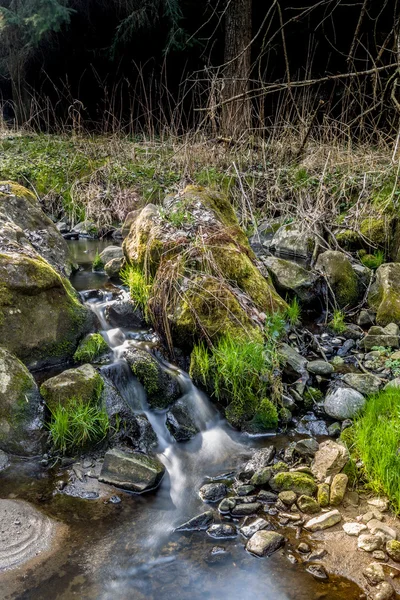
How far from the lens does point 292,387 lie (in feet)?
12.1

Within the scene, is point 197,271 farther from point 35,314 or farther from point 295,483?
point 295,483

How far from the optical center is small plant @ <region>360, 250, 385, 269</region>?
546 cm

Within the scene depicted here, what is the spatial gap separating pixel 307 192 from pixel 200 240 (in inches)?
109

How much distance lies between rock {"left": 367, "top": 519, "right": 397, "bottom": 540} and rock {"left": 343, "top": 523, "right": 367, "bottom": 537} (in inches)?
1.4

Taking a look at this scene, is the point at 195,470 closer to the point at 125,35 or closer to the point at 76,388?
the point at 76,388

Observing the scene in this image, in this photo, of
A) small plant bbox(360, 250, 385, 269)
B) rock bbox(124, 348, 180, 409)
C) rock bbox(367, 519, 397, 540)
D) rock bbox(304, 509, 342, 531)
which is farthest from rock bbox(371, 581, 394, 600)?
small plant bbox(360, 250, 385, 269)

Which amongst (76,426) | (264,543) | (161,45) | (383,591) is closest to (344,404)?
(264,543)

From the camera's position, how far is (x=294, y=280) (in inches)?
196

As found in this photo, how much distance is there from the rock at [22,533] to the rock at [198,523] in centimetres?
66

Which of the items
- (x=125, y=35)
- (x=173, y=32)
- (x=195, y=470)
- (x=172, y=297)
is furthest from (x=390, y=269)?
(x=125, y=35)

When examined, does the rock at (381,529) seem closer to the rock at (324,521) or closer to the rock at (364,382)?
the rock at (324,521)

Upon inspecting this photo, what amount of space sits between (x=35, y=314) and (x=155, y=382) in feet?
3.61

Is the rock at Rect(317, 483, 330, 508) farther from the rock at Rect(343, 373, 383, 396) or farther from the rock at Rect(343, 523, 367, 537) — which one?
the rock at Rect(343, 373, 383, 396)

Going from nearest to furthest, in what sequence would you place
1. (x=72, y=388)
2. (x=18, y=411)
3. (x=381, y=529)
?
(x=381, y=529), (x=18, y=411), (x=72, y=388)
